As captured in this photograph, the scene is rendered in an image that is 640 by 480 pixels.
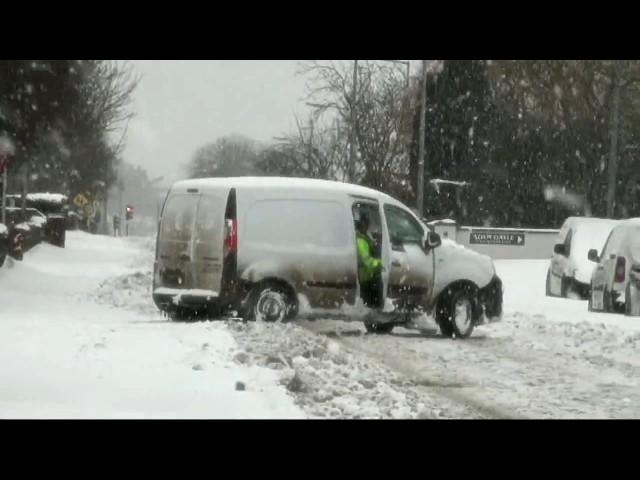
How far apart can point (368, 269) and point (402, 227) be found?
0.67 meters

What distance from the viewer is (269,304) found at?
12.8 m

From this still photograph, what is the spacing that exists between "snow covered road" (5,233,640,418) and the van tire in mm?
711

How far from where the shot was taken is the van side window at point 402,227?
534 inches

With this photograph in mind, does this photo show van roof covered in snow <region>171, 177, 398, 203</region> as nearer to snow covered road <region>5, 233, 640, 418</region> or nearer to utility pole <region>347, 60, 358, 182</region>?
snow covered road <region>5, 233, 640, 418</region>

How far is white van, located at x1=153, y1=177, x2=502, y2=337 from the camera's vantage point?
12789mm

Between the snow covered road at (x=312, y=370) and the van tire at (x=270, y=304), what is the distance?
2.33 ft

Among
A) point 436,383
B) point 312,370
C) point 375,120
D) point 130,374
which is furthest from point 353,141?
point 130,374

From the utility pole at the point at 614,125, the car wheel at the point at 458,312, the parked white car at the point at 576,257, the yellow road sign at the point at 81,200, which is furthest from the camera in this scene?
the yellow road sign at the point at 81,200

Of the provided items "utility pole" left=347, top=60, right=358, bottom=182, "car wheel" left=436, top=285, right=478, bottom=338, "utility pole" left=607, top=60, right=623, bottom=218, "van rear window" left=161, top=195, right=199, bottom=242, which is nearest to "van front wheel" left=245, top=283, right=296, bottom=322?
"van rear window" left=161, top=195, right=199, bottom=242

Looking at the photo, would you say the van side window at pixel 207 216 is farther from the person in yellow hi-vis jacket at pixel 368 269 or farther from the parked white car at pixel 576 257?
the parked white car at pixel 576 257

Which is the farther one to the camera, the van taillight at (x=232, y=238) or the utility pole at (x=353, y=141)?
the utility pole at (x=353, y=141)

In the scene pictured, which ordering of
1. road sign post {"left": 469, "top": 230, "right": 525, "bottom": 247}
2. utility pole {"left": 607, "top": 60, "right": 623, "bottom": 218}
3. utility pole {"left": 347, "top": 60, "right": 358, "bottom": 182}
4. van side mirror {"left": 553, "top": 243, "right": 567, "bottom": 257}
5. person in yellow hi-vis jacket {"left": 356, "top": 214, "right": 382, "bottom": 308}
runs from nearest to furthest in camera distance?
1. person in yellow hi-vis jacket {"left": 356, "top": 214, "right": 382, "bottom": 308}
2. van side mirror {"left": 553, "top": 243, "right": 567, "bottom": 257}
3. utility pole {"left": 607, "top": 60, "right": 623, "bottom": 218}
4. utility pole {"left": 347, "top": 60, "right": 358, "bottom": 182}
5. road sign post {"left": 469, "top": 230, "right": 525, "bottom": 247}

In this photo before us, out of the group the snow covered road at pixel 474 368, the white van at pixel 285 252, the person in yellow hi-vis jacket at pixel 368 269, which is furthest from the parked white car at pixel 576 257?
the person in yellow hi-vis jacket at pixel 368 269
